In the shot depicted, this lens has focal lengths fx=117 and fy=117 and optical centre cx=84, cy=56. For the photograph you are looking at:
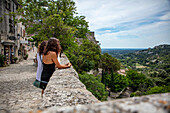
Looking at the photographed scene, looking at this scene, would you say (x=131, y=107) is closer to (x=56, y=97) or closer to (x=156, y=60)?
(x=56, y=97)

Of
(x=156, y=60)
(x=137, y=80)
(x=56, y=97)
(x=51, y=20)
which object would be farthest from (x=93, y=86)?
(x=156, y=60)

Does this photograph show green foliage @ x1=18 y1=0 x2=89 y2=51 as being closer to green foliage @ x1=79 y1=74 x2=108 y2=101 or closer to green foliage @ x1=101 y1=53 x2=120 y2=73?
green foliage @ x1=79 y1=74 x2=108 y2=101

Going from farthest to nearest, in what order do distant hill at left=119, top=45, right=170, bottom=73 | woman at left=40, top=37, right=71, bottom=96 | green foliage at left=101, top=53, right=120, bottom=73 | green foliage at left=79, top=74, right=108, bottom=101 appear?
distant hill at left=119, top=45, right=170, bottom=73 < green foliage at left=101, top=53, right=120, bottom=73 < green foliage at left=79, top=74, right=108, bottom=101 < woman at left=40, top=37, right=71, bottom=96

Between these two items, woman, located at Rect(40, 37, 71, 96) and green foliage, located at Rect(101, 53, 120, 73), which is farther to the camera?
green foliage, located at Rect(101, 53, 120, 73)

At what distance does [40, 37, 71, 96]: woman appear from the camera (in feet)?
9.43

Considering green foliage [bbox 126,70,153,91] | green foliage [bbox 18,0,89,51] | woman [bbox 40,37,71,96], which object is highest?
green foliage [bbox 18,0,89,51]

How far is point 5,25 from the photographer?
45.2ft

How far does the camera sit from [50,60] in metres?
3.00

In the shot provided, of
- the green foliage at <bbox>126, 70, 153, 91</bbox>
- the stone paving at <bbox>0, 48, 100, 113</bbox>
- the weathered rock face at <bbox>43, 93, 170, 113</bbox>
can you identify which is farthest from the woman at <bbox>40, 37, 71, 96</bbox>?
the green foliage at <bbox>126, 70, 153, 91</bbox>

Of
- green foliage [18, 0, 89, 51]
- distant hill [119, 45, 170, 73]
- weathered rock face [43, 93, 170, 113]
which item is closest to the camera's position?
weathered rock face [43, 93, 170, 113]

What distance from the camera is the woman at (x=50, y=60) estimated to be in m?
2.87

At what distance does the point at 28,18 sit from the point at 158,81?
40911 mm

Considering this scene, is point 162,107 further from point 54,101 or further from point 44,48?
point 44,48

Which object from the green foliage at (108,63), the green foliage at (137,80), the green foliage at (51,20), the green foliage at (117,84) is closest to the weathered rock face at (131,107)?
the green foliage at (51,20)
